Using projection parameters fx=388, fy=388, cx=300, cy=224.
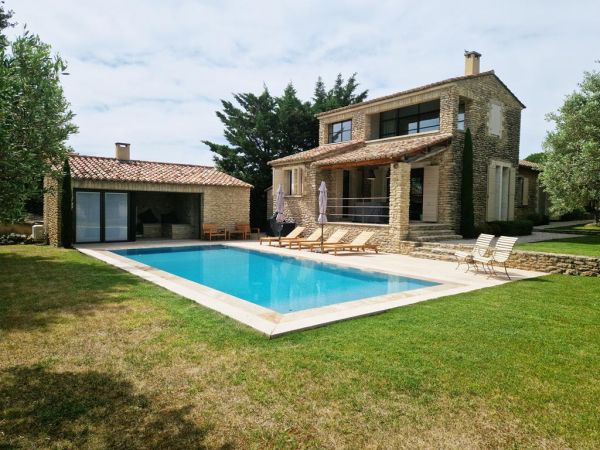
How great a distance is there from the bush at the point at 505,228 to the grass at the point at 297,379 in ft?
42.7

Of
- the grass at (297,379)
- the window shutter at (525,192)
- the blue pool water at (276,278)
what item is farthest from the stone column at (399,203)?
the window shutter at (525,192)

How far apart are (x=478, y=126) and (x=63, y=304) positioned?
1958cm

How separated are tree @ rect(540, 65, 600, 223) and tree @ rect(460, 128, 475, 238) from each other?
4577mm

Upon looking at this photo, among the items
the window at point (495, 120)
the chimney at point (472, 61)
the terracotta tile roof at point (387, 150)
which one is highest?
the chimney at point (472, 61)

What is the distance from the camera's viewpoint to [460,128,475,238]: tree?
18.8m

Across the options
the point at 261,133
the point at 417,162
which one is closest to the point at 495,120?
the point at 417,162

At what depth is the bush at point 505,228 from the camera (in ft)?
63.8

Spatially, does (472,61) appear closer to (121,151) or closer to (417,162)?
(417,162)

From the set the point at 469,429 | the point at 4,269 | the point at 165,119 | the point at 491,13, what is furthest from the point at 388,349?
the point at 165,119

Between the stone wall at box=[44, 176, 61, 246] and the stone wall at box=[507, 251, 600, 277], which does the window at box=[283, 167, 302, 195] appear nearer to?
the stone wall at box=[44, 176, 61, 246]

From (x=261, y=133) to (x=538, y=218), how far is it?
2082 centimetres

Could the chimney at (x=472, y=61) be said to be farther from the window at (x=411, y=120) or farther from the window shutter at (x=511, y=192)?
the window shutter at (x=511, y=192)

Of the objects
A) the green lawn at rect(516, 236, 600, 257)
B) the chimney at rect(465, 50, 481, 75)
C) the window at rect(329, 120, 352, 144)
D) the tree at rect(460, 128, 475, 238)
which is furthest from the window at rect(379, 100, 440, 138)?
the green lawn at rect(516, 236, 600, 257)

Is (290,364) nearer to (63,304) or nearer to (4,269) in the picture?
(63,304)
